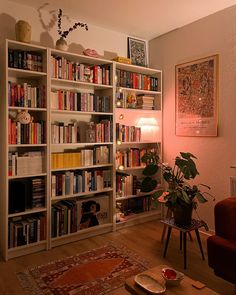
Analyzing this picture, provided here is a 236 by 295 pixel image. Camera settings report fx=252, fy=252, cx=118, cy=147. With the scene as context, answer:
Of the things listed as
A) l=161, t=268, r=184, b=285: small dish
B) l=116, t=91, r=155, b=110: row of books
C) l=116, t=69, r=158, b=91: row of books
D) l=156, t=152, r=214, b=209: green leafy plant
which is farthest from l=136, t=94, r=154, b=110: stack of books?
l=161, t=268, r=184, b=285: small dish

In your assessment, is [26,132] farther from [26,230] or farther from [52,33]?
[52,33]

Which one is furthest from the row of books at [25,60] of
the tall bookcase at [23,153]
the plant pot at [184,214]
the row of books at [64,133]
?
the plant pot at [184,214]

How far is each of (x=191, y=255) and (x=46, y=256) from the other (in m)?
1.49

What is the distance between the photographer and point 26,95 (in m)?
2.59

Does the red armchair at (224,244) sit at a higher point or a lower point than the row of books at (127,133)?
lower

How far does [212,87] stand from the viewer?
3029 mm

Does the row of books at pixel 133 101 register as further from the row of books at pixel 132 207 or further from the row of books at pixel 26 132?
the row of books at pixel 132 207

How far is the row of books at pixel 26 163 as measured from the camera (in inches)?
98.9

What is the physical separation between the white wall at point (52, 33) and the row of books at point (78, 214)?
6.23 feet

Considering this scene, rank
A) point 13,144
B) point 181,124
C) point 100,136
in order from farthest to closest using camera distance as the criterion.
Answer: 1. point 181,124
2. point 100,136
3. point 13,144

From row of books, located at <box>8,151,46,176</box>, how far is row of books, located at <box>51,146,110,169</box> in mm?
133

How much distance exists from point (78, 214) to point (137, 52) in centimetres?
248

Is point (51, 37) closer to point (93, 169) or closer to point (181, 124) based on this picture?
point (93, 169)

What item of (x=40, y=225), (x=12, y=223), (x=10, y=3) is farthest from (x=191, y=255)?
(x=10, y=3)
